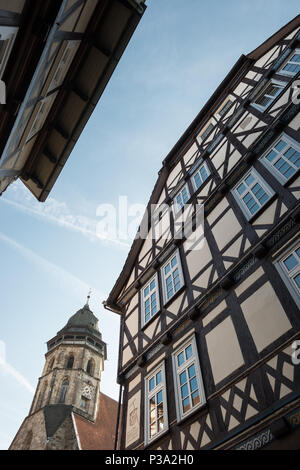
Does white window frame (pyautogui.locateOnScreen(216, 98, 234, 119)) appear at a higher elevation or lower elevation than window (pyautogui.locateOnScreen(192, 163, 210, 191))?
higher

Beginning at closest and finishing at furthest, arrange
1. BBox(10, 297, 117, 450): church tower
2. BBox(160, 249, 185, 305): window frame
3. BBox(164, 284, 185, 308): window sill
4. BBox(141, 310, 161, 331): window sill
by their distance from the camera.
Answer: BBox(164, 284, 185, 308): window sill < BBox(160, 249, 185, 305): window frame < BBox(141, 310, 161, 331): window sill < BBox(10, 297, 117, 450): church tower

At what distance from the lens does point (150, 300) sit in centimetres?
1041

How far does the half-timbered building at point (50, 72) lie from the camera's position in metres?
5.96

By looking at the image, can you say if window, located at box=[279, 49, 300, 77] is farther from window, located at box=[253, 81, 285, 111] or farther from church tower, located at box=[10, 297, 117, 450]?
church tower, located at box=[10, 297, 117, 450]

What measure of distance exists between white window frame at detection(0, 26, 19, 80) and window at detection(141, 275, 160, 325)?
22.3 feet

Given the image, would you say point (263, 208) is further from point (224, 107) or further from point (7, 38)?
point (224, 107)

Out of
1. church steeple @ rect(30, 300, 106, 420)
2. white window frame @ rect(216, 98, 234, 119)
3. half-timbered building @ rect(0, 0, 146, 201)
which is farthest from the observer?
church steeple @ rect(30, 300, 106, 420)

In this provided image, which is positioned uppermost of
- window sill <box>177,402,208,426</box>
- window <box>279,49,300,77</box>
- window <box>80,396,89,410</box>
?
window <box>80,396,89,410</box>

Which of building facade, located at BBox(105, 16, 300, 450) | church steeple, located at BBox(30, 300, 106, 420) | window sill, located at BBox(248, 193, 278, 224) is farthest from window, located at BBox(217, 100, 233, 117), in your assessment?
church steeple, located at BBox(30, 300, 106, 420)

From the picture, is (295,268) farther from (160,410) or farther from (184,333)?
(160,410)

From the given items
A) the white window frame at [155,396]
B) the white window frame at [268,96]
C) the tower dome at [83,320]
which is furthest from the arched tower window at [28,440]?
the white window frame at [268,96]

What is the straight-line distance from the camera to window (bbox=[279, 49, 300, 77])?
10.0 metres

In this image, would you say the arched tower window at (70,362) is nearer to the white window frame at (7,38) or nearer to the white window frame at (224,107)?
the white window frame at (224,107)

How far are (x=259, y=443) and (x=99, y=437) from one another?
2649cm
